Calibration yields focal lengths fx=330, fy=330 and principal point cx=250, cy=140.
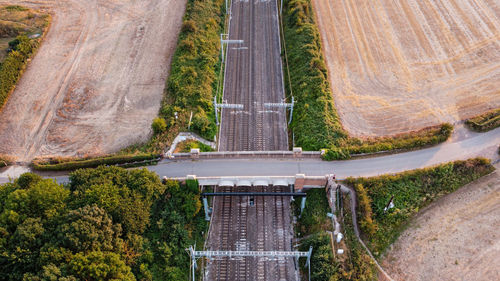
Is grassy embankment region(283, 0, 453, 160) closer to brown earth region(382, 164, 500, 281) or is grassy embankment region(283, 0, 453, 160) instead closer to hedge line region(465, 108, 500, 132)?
hedge line region(465, 108, 500, 132)

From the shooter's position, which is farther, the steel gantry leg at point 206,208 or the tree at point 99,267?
the steel gantry leg at point 206,208

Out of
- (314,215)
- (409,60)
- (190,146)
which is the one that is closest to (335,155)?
(314,215)

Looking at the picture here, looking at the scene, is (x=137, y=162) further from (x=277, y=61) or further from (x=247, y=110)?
(x=277, y=61)

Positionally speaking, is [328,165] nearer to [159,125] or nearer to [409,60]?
[159,125]

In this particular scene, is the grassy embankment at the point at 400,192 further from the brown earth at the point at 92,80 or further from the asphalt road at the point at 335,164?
the brown earth at the point at 92,80

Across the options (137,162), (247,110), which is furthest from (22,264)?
(247,110)

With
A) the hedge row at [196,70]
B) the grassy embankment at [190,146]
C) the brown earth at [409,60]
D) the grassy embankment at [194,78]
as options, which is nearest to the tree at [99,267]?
the grassy embankment at [194,78]
